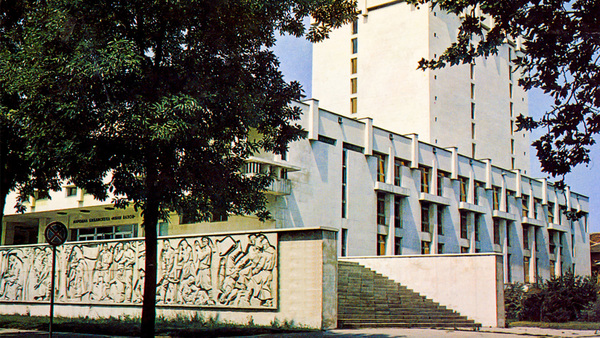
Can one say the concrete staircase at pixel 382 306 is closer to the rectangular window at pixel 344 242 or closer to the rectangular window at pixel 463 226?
the rectangular window at pixel 344 242

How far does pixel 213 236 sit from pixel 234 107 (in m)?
8.63

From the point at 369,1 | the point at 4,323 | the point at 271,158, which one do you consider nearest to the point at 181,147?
the point at 4,323

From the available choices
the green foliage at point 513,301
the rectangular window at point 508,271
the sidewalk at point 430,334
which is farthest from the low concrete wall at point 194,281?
the rectangular window at point 508,271

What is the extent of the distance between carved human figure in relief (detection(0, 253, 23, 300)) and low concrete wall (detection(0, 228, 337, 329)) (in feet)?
0.13

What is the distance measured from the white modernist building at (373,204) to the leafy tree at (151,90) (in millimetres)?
20661

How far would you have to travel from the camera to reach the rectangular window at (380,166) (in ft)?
152

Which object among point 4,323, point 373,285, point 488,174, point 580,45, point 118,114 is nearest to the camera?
point 580,45

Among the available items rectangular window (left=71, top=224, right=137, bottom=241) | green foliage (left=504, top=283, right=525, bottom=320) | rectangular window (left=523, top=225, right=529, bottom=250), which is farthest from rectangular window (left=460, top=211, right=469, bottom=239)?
green foliage (left=504, top=283, right=525, bottom=320)

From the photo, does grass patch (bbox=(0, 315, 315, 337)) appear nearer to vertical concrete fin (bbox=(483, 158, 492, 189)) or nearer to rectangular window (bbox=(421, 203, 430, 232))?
rectangular window (bbox=(421, 203, 430, 232))

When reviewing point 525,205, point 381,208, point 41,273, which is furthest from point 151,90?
point 525,205

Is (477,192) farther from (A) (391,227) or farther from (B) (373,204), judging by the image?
(B) (373,204)

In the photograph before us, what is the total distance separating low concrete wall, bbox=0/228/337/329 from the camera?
59.2 ft

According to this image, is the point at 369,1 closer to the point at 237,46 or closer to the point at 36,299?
the point at 36,299

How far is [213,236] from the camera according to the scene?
21094mm
